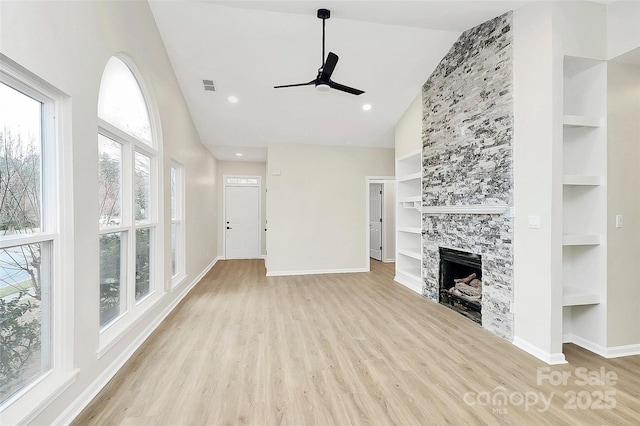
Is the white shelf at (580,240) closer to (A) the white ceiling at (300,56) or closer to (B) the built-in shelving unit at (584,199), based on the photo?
(B) the built-in shelving unit at (584,199)

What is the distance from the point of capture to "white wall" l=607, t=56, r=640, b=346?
2.59 m

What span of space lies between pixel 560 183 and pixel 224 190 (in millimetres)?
7121

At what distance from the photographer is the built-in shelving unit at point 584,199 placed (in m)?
2.59

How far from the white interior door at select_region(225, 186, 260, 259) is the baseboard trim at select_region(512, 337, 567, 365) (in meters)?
6.50

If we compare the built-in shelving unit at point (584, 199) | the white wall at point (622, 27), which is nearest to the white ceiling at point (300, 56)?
the white wall at point (622, 27)

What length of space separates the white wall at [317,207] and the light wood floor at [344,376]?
218cm

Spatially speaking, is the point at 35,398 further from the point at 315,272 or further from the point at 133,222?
the point at 315,272

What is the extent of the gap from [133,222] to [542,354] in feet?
13.1

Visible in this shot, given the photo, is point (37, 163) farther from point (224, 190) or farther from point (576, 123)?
point (224, 190)

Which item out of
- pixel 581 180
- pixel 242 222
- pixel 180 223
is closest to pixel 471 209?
pixel 581 180

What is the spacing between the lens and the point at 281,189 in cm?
577

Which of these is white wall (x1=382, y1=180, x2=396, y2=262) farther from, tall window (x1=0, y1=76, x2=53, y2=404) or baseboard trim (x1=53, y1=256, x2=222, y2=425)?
tall window (x1=0, y1=76, x2=53, y2=404)

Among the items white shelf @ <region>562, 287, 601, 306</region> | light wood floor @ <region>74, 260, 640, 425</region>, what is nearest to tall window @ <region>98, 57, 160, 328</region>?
light wood floor @ <region>74, 260, 640, 425</region>

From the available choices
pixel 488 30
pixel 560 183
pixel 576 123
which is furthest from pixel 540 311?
pixel 488 30
